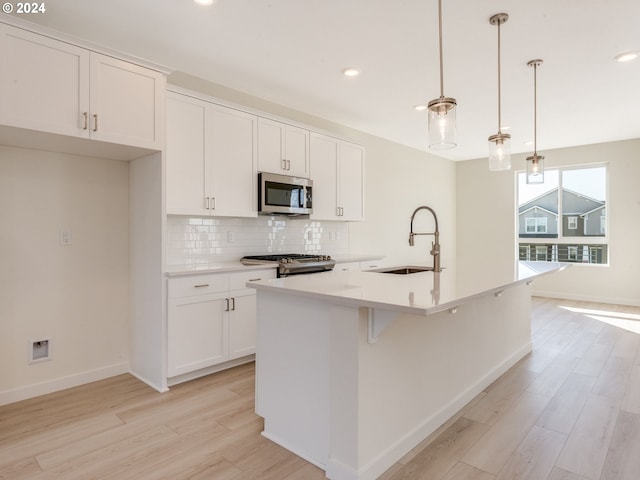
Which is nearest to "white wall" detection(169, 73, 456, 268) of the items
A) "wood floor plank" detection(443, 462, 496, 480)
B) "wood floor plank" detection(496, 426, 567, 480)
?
"wood floor plank" detection(496, 426, 567, 480)

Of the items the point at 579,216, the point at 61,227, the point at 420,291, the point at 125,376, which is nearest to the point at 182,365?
the point at 125,376

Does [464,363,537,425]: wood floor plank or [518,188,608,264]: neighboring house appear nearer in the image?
[464,363,537,425]: wood floor plank

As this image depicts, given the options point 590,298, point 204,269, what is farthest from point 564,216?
point 204,269

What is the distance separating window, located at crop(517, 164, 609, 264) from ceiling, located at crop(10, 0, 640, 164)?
7.23ft

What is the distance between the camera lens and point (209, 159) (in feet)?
10.7

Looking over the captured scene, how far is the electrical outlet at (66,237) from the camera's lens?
2895 mm

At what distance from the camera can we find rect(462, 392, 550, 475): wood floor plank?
1.92m

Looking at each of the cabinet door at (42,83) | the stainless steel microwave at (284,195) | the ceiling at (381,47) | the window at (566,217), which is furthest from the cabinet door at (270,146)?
the window at (566,217)

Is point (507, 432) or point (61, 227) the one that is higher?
point (61, 227)

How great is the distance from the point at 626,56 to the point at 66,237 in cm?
463

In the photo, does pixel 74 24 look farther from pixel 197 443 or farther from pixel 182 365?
pixel 197 443

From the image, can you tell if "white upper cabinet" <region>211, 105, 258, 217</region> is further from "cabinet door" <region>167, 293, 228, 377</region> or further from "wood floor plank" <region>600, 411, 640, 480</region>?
"wood floor plank" <region>600, 411, 640, 480</region>

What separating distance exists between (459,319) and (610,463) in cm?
98

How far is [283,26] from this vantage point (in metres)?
2.66
